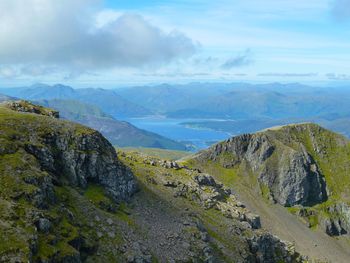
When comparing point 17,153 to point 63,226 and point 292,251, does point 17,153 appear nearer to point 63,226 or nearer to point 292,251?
point 63,226

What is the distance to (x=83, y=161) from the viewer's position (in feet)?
344

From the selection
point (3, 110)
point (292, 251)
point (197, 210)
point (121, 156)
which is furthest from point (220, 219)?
point (3, 110)

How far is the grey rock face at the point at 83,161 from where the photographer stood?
313ft

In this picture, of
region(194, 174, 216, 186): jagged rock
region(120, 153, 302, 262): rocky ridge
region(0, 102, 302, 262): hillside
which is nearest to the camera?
region(0, 102, 302, 262): hillside

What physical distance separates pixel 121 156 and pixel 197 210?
3732cm

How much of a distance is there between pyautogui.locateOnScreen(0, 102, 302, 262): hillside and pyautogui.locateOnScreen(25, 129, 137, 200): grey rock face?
0.70ft

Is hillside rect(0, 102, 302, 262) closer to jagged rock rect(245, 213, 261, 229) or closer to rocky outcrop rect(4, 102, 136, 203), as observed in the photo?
rocky outcrop rect(4, 102, 136, 203)

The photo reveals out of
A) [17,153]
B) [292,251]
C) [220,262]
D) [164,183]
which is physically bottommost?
[292,251]

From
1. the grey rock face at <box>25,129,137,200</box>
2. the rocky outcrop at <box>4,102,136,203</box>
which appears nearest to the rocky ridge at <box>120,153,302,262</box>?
the grey rock face at <box>25,129,137,200</box>

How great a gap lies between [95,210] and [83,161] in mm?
14015

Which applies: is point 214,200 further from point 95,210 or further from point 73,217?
point 73,217

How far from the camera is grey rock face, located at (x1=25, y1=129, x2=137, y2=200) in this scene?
313ft

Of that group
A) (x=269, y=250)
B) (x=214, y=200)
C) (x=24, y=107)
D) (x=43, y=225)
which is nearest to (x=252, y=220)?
(x=214, y=200)

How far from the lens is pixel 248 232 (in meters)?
126
